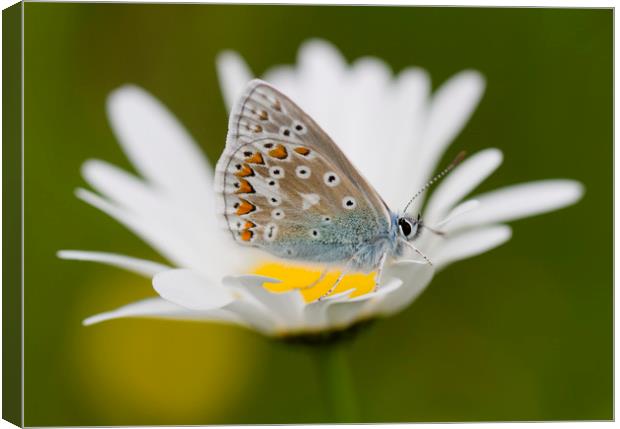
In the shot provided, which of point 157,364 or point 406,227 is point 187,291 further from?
point 157,364

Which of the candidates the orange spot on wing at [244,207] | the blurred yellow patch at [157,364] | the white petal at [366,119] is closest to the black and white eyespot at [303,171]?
the orange spot on wing at [244,207]

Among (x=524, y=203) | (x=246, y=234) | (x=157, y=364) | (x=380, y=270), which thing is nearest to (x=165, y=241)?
(x=246, y=234)

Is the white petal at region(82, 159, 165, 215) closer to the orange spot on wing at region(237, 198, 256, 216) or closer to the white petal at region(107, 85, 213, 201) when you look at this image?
the white petal at region(107, 85, 213, 201)

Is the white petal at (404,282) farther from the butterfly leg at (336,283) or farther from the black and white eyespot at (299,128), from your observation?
the black and white eyespot at (299,128)

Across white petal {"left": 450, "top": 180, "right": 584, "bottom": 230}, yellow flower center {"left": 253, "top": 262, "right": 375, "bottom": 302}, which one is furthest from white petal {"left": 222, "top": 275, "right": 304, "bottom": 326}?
white petal {"left": 450, "top": 180, "right": 584, "bottom": 230}

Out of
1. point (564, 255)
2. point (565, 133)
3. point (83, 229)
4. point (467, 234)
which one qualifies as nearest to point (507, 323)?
point (564, 255)

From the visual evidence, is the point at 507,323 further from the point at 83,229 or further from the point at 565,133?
the point at 83,229
